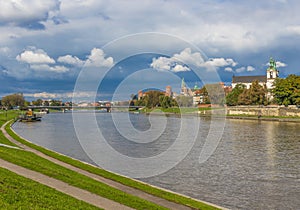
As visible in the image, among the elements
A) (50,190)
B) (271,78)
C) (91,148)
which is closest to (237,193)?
(50,190)

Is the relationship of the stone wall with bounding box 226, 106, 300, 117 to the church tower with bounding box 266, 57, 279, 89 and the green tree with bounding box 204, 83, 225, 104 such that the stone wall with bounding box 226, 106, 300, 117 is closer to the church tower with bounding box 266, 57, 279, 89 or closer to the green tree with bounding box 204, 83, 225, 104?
the green tree with bounding box 204, 83, 225, 104

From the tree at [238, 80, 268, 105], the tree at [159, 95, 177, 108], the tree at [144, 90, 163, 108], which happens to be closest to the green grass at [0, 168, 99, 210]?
the tree at [238, 80, 268, 105]

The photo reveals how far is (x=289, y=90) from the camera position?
334ft

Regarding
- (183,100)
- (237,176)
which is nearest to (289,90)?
(183,100)

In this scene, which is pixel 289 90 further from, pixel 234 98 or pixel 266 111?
pixel 234 98

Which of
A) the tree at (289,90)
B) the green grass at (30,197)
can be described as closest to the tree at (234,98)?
the tree at (289,90)

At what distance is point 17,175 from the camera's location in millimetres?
15242

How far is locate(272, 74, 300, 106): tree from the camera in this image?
99.4m

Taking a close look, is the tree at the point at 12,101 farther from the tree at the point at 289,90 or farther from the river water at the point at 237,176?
the river water at the point at 237,176

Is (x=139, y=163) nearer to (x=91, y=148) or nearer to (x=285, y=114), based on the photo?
(x=91, y=148)

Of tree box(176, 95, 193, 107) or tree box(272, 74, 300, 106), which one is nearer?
tree box(272, 74, 300, 106)

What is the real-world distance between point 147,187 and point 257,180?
780cm

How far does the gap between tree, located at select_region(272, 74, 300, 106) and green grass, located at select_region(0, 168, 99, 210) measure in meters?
93.5

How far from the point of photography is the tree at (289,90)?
99.4 metres
